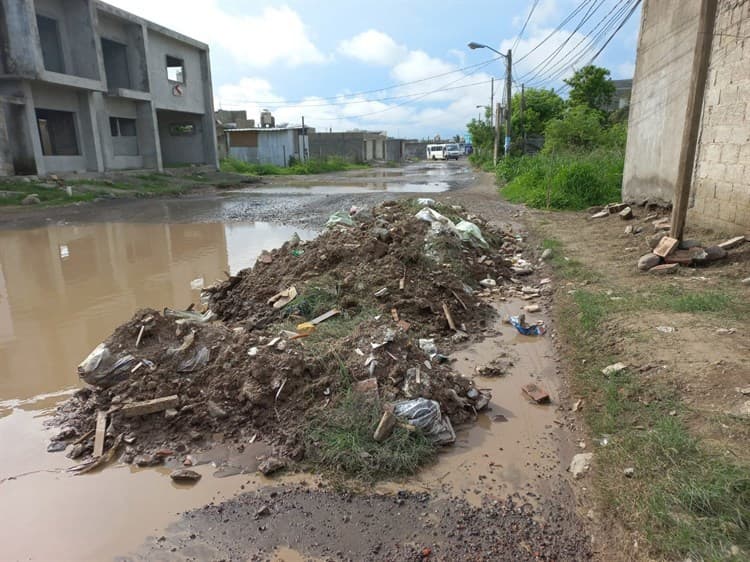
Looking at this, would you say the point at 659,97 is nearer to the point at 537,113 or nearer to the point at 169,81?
the point at 537,113

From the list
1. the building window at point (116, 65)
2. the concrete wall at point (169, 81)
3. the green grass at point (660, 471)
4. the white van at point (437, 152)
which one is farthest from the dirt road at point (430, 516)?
the white van at point (437, 152)

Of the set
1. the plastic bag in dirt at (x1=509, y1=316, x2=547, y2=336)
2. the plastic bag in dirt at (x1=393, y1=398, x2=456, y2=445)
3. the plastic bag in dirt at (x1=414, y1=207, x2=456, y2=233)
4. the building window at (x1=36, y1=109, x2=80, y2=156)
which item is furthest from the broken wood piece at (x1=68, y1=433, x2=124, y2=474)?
the building window at (x1=36, y1=109, x2=80, y2=156)

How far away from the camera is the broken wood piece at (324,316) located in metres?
5.11

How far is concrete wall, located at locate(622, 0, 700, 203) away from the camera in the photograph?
28.2 ft

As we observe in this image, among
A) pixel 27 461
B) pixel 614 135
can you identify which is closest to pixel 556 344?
pixel 27 461

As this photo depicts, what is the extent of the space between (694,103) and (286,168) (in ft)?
121

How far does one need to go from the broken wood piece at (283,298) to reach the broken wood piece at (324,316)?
469 mm

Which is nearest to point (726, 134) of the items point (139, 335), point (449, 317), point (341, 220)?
point (449, 317)

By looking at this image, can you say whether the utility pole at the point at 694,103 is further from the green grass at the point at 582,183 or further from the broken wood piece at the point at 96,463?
the green grass at the point at 582,183

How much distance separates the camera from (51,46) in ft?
69.1

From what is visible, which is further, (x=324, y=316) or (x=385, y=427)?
(x=324, y=316)

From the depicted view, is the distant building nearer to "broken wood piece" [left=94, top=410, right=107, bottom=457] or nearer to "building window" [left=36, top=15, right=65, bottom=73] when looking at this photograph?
"building window" [left=36, top=15, right=65, bottom=73]

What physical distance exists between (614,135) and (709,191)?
1180cm

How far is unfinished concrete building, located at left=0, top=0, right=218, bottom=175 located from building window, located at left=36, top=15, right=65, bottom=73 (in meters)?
0.04
